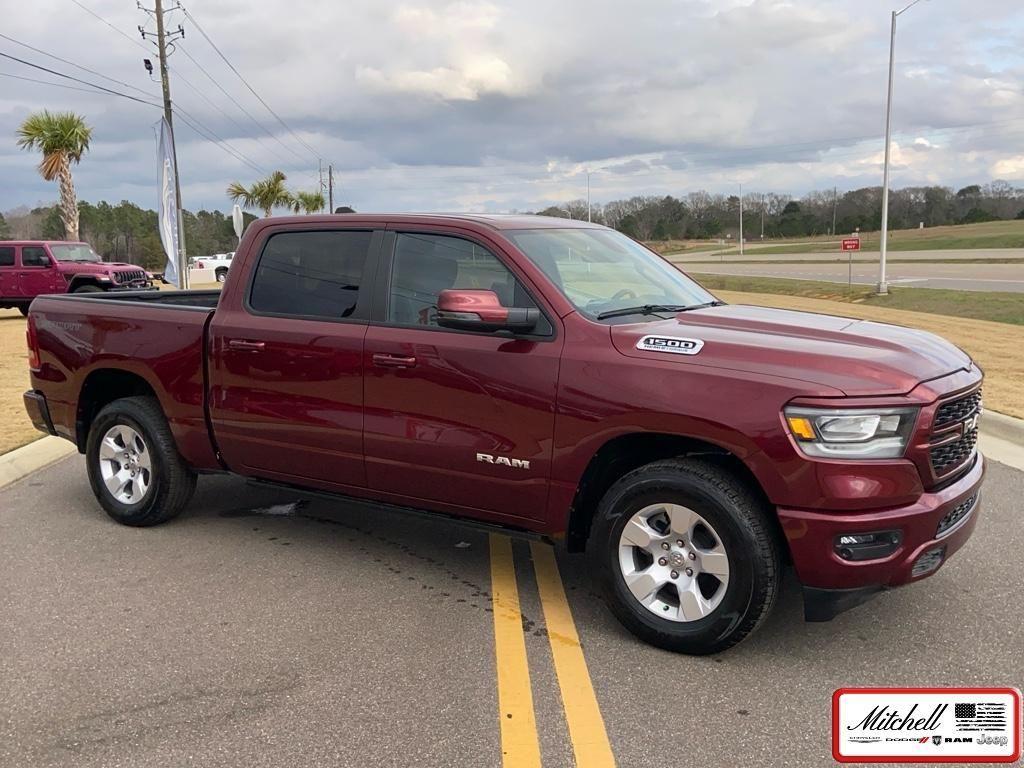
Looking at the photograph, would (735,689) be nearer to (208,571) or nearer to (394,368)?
(394,368)

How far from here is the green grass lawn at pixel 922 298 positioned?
63.5 feet

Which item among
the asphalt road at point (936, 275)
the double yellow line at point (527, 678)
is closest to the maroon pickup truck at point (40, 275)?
the double yellow line at point (527, 678)

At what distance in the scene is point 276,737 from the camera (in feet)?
9.93

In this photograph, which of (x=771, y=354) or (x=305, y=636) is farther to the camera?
(x=305, y=636)

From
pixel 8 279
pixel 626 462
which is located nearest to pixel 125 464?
pixel 626 462

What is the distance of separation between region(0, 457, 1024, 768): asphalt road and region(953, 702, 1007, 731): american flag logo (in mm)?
158

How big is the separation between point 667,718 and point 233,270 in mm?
3450

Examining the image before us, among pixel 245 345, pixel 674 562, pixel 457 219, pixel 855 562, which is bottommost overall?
pixel 674 562

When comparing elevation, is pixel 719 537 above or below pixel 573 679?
above

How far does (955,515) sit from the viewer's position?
355 centimetres

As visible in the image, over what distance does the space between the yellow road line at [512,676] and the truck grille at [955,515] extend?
176cm

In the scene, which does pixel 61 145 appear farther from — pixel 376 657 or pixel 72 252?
pixel 376 657

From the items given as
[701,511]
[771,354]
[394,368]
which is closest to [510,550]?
[394,368]

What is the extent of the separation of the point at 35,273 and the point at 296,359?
20659 mm
